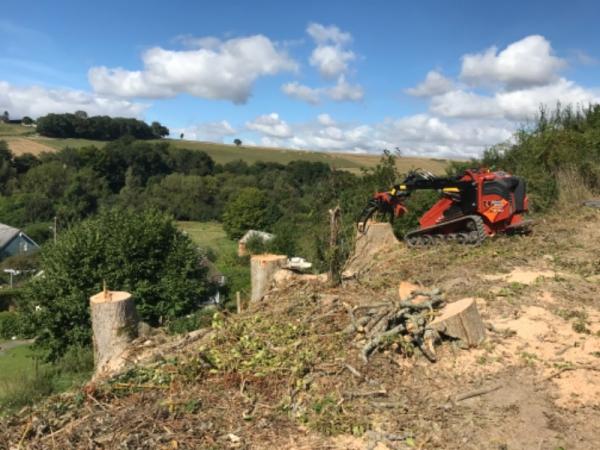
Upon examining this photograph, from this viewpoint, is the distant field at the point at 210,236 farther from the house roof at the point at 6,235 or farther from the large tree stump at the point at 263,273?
the large tree stump at the point at 263,273

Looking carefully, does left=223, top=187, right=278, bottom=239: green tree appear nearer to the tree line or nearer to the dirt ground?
the tree line

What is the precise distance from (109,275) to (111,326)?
13.4 meters

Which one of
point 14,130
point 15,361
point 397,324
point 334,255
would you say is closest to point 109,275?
point 15,361

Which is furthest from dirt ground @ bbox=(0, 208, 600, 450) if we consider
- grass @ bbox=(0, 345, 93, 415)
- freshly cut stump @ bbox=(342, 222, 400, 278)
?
freshly cut stump @ bbox=(342, 222, 400, 278)

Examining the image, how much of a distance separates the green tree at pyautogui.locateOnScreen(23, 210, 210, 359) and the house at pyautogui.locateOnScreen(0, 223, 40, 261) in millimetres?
34379

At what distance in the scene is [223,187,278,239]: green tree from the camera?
60.1 meters

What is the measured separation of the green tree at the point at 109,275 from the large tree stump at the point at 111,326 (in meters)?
12.1

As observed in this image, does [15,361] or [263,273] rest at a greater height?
[263,273]

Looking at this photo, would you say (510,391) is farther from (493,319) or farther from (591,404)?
(493,319)

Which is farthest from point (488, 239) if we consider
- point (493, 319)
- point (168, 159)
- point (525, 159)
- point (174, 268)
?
point (168, 159)

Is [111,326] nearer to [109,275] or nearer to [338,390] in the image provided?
[338,390]

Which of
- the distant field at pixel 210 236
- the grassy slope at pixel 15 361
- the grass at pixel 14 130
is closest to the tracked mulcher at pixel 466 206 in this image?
the grassy slope at pixel 15 361

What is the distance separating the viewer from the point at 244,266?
147 ft

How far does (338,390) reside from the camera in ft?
12.5
